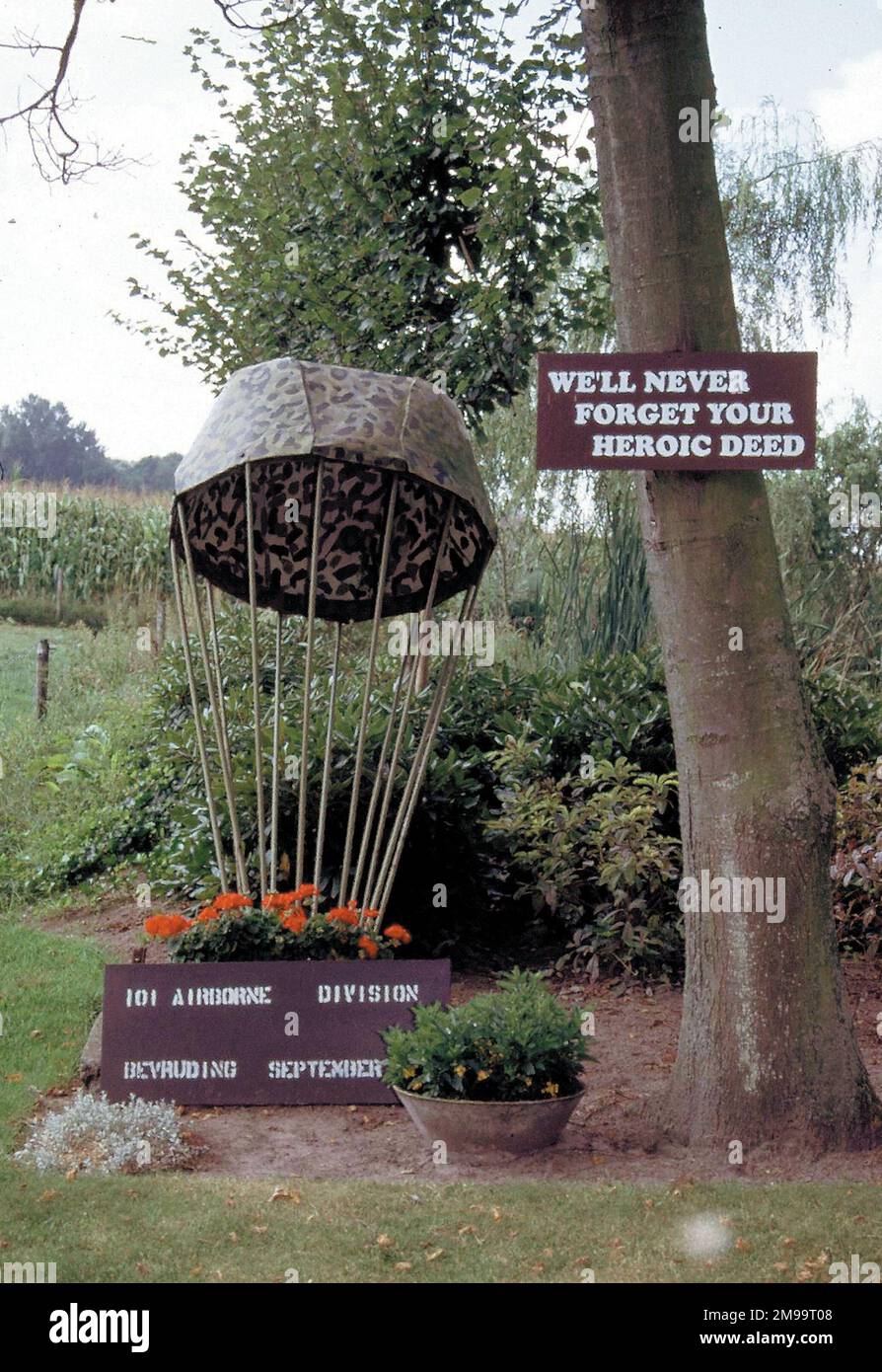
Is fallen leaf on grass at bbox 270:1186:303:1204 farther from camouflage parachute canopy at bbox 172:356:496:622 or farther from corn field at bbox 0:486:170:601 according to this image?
corn field at bbox 0:486:170:601

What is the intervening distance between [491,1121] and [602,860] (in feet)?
9.57

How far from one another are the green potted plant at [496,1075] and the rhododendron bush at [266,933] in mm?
928

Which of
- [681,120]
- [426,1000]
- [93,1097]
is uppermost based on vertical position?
[681,120]

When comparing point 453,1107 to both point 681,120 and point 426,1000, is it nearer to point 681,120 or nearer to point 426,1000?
point 426,1000

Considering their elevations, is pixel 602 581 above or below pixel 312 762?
above

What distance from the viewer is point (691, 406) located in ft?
16.3

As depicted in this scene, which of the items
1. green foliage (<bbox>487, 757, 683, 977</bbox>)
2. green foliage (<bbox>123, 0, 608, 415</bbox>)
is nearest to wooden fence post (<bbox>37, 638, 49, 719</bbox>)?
green foliage (<bbox>123, 0, 608, 415</bbox>)

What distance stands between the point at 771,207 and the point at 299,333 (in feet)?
28.0

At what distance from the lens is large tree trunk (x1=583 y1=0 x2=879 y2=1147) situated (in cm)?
490

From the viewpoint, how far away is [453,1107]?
4.86 metres

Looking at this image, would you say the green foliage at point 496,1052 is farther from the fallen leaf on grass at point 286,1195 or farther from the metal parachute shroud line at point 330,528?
the metal parachute shroud line at point 330,528

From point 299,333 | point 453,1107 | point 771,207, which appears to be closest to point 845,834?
point 453,1107

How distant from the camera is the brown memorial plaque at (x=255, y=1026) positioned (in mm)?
5531

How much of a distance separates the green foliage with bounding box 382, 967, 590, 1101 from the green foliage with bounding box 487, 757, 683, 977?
7.87 feet
